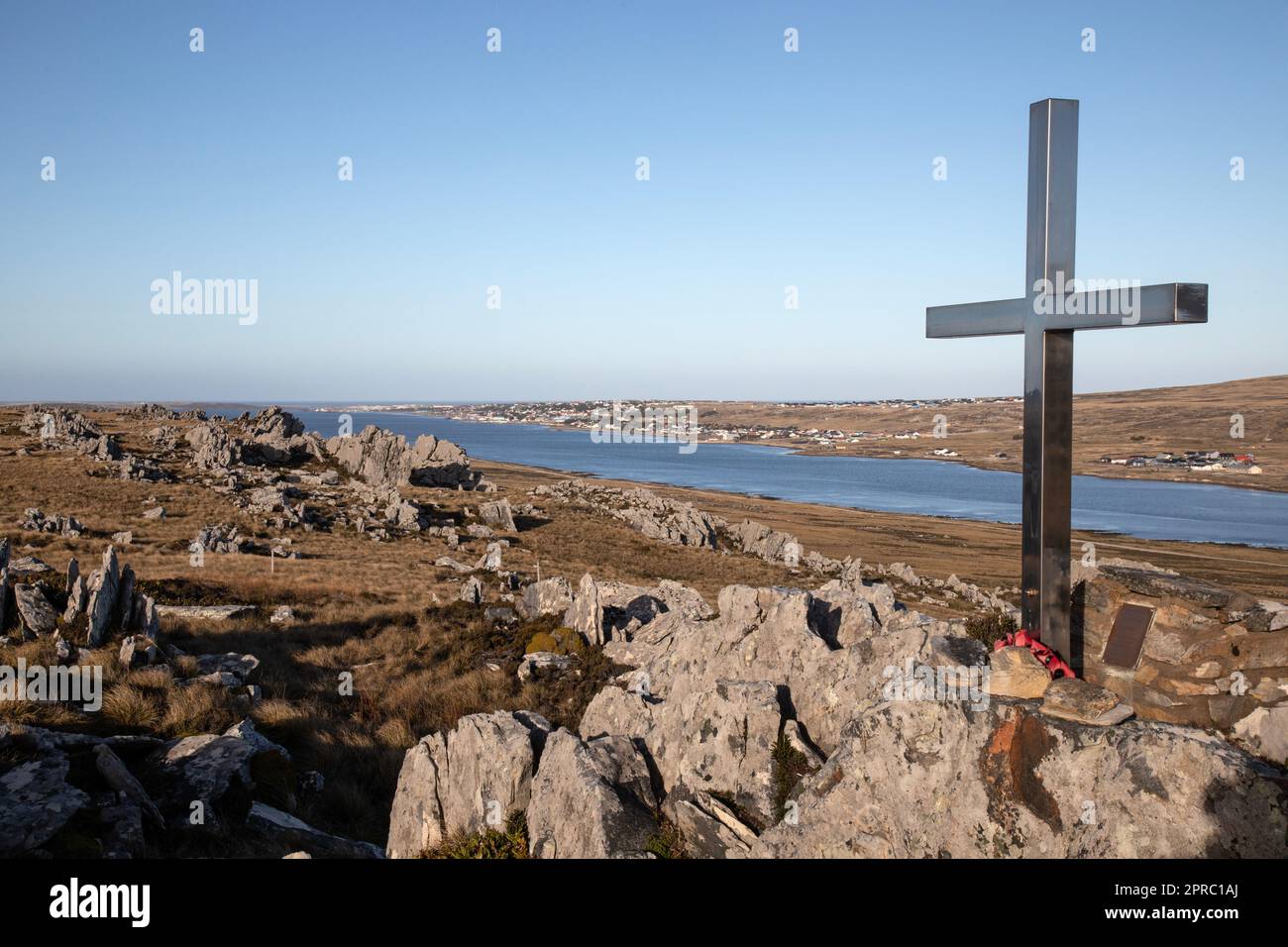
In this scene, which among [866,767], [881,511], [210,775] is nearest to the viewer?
[866,767]

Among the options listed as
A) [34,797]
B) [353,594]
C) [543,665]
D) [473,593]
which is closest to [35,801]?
[34,797]

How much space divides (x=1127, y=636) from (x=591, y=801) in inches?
178

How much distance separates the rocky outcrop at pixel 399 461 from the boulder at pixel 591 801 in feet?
155

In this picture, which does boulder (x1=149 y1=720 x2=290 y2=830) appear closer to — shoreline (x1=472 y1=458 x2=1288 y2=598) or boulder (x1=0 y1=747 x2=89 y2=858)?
boulder (x1=0 y1=747 x2=89 y2=858)

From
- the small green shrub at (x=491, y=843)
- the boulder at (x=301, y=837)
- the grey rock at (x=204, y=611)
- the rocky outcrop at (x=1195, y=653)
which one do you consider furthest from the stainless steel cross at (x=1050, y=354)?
the grey rock at (x=204, y=611)

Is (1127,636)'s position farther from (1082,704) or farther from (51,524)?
(51,524)

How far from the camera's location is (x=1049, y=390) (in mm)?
5797

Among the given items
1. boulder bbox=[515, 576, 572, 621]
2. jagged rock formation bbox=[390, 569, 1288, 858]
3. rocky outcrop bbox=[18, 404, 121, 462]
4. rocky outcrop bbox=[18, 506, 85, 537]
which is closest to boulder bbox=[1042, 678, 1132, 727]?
jagged rock formation bbox=[390, 569, 1288, 858]

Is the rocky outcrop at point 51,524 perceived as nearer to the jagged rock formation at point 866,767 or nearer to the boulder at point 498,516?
the boulder at point 498,516

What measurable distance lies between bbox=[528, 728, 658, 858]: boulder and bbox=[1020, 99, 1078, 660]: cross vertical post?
12.1 feet

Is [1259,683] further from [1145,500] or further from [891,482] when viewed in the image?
[891,482]

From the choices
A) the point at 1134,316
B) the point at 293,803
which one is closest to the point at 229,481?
the point at 293,803

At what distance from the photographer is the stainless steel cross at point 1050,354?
18.7 feet
